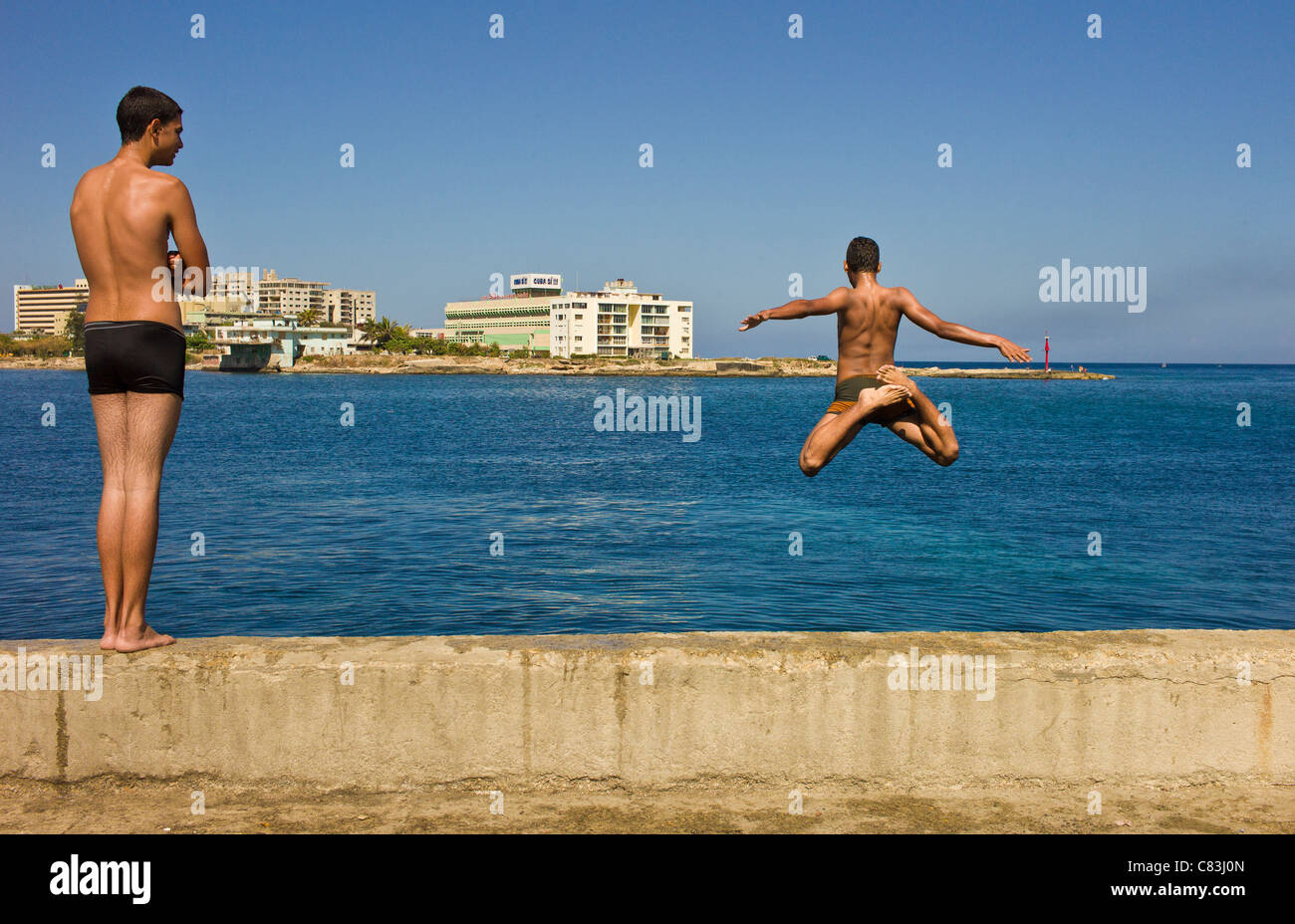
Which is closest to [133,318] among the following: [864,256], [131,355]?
[131,355]

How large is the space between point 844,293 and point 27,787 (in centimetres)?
555

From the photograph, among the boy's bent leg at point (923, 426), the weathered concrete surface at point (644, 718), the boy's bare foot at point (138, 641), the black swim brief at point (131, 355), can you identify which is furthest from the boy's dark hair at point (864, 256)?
the boy's bare foot at point (138, 641)

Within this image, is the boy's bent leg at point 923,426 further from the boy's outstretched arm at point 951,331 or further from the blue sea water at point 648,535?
the blue sea water at point 648,535

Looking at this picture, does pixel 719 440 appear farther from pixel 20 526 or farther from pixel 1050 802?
pixel 1050 802

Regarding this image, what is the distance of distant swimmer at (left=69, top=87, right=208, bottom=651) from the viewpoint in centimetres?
552

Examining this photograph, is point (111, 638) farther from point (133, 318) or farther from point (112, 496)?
point (133, 318)

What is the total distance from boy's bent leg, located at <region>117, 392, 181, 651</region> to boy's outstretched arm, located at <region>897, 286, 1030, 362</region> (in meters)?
4.42

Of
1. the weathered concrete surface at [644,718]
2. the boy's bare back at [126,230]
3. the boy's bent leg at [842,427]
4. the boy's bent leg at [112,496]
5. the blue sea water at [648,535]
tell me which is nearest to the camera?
the boy's bare back at [126,230]

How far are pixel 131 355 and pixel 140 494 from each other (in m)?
0.73

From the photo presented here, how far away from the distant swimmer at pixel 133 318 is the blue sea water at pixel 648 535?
19.3m

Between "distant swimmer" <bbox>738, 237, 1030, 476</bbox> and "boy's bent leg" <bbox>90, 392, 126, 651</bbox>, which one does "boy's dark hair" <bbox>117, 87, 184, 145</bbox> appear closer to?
"boy's bent leg" <bbox>90, 392, 126, 651</bbox>

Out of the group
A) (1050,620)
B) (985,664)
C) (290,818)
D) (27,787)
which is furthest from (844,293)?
(1050,620)

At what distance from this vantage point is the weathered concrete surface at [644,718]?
5.89m
